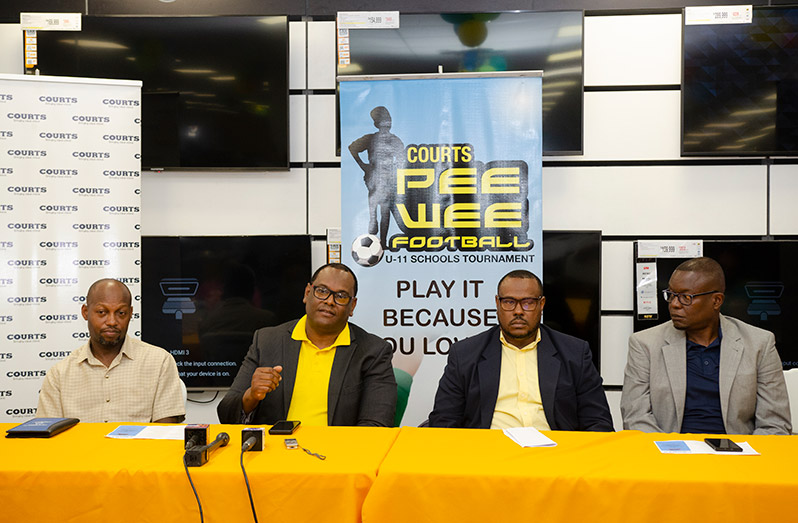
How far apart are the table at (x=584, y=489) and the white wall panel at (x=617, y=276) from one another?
208 centimetres

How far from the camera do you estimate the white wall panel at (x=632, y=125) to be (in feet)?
12.3

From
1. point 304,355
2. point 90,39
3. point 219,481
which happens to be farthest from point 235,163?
point 219,481

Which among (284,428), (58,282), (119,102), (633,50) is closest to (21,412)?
(58,282)

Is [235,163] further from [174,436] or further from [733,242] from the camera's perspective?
[733,242]

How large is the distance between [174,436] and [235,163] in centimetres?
220

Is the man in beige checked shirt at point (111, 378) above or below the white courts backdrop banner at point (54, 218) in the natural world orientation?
below

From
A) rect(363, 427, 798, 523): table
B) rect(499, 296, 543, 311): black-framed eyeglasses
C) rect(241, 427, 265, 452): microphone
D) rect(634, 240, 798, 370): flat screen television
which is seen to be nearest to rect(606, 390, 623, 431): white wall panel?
rect(634, 240, 798, 370): flat screen television

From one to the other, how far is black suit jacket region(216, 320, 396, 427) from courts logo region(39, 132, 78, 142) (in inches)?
69.2

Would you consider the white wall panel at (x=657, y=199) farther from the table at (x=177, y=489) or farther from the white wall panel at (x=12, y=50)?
the white wall panel at (x=12, y=50)

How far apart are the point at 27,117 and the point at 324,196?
1706 mm

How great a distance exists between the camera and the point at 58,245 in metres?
3.49

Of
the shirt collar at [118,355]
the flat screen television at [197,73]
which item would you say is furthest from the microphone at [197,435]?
the flat screen television at [197,73]

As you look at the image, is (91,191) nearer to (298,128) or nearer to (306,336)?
(298,128)

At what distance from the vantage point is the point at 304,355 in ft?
8.90
